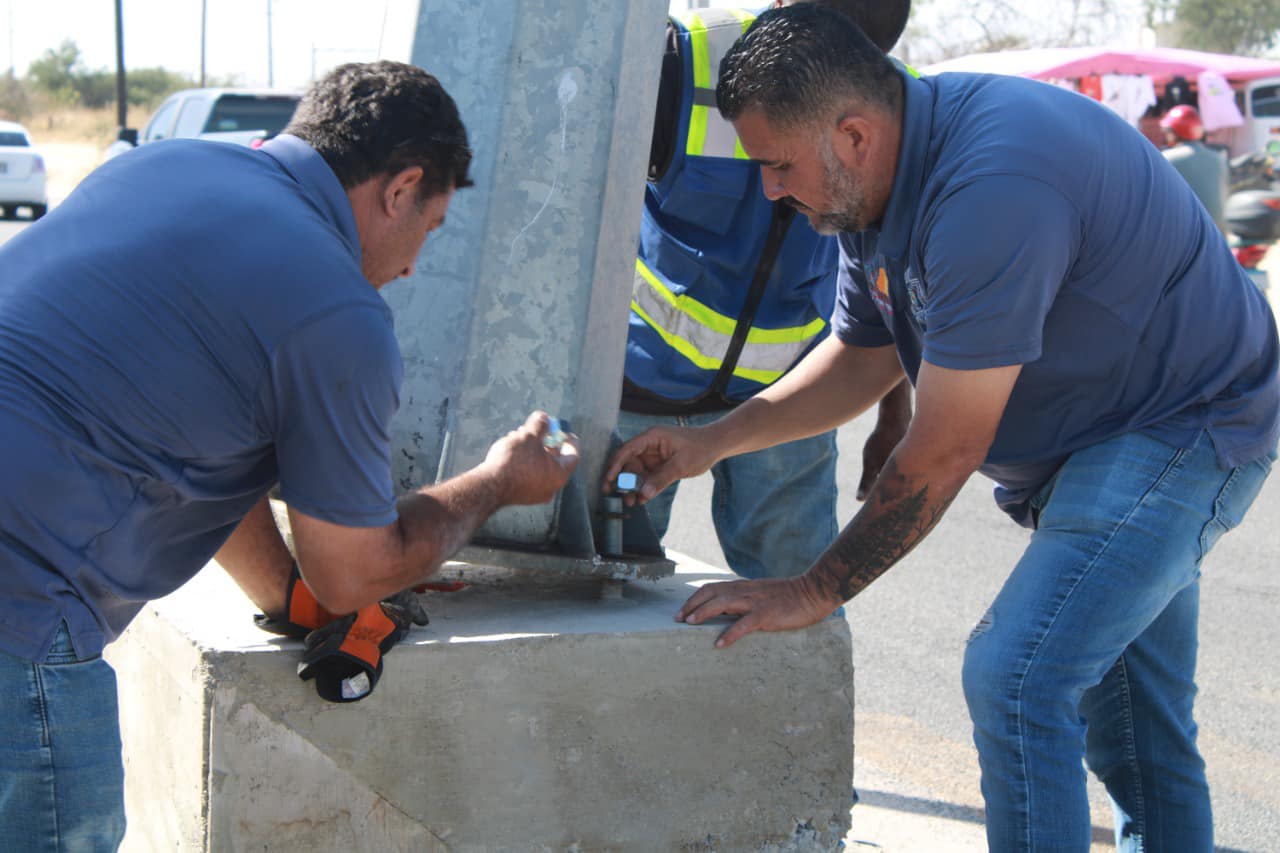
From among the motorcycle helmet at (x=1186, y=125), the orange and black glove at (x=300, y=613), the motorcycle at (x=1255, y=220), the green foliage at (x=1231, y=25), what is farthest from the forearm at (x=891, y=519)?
the green foliage at (x=1231, y=25)

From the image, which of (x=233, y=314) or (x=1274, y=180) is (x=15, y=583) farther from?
(x=1274, y=180)

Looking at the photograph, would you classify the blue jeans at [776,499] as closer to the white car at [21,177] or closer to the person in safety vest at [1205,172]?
the person in safety vest at [1205,172]

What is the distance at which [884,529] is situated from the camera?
2.49 meters

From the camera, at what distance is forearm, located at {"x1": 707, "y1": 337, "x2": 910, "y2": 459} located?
310cm

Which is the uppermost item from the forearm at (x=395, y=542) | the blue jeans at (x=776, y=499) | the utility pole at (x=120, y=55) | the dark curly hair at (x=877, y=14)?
the dark curly hair at (x=877, y=14)

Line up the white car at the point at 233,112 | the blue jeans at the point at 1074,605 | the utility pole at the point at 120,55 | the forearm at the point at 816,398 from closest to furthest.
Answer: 1. the blue jeans at the point at 1074,605
2. the forearm at the point at 816,398
3. the white car at the point at 233,112
4. the utility pole at the point at 120,55

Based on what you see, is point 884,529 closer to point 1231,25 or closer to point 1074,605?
point 1074,605

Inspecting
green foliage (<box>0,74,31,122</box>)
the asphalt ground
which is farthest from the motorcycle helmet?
green foliage (<box>0,74,31,122</box>)

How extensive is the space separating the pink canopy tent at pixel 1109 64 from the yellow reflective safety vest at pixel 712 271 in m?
20.2

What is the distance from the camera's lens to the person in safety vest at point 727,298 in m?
3.34

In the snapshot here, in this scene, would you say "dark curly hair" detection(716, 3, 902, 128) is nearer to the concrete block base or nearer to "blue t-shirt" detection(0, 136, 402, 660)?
"blue t-shirt" detection(0, 136, 402, 660)

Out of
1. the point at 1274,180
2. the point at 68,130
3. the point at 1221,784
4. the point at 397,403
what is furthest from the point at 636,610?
the point at 68,130

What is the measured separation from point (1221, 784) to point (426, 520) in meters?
2.64

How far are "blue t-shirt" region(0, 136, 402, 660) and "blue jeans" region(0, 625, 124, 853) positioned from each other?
1.7 inches
